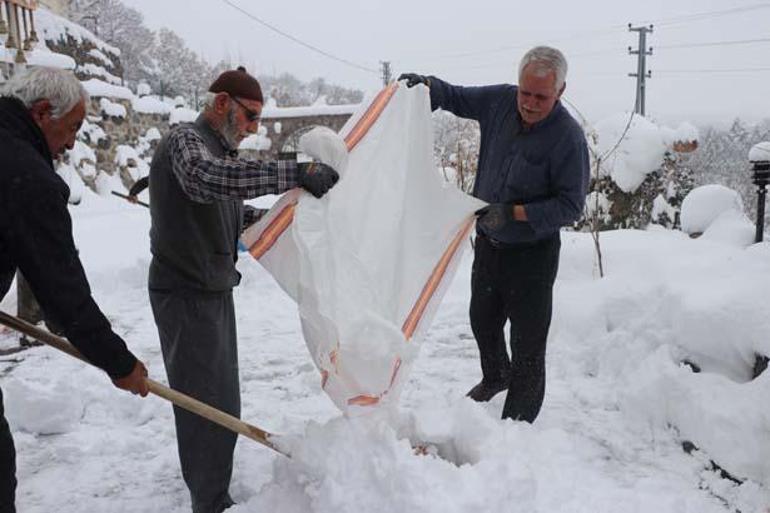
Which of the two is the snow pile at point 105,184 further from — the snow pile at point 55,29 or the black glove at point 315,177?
the black glove at point 315,177

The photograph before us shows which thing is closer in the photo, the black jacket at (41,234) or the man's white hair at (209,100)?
the black jacket at (41,234)

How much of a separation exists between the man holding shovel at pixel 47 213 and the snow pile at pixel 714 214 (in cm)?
508

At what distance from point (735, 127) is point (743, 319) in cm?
5769

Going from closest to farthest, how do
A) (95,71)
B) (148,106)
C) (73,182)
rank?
1. (73,182)
2. (148,106)
3. (95,71)

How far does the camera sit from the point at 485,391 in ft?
10.2

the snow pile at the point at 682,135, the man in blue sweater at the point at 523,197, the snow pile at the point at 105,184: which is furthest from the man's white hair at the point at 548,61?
the snow pile at the point at 105,184

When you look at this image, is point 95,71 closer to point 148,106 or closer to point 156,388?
point 148,106

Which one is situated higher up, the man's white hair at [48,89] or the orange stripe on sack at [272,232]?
the man's white hair at [48,89]

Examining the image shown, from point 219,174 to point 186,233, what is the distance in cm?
32

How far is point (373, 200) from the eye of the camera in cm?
218

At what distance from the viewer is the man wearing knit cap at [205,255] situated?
1807mm

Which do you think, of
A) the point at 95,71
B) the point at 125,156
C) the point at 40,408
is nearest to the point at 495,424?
the point at 40,408

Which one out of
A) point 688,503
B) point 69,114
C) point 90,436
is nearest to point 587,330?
point 688,503

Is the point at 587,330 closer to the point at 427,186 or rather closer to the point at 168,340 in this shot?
the point at 427,186
